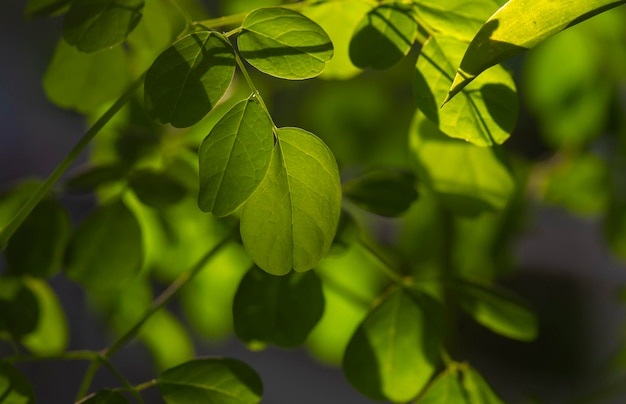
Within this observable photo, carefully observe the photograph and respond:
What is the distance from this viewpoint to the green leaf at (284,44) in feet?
0.91

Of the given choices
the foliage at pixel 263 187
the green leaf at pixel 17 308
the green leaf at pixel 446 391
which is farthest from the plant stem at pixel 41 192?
the green leaf at pixel 446 391

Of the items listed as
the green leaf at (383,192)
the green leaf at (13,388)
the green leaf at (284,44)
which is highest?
the green leaf at (284,44)

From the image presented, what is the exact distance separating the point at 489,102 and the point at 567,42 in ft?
1.77

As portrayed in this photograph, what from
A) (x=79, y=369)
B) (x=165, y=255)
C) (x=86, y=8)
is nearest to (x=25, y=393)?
(x=86, y=8)

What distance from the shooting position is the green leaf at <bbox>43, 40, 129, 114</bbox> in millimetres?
399

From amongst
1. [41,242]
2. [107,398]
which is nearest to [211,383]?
[107,398]

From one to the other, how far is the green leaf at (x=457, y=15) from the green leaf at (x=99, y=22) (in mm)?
133

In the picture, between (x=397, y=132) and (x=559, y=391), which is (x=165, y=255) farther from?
(x=559, y=391)

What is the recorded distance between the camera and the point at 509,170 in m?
0.38

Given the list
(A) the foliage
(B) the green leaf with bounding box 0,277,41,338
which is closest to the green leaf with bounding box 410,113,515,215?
(A) the foliage

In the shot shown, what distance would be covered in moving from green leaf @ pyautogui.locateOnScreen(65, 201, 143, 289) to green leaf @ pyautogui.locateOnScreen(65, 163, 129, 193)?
2 centimetres

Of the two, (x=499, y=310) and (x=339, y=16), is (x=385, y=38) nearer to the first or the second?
(x=339, y=16)

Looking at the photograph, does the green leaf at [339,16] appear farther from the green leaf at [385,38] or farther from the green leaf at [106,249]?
the green leaf at [106,249]

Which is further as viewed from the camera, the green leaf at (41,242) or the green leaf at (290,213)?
the green leaf at (41,242)
